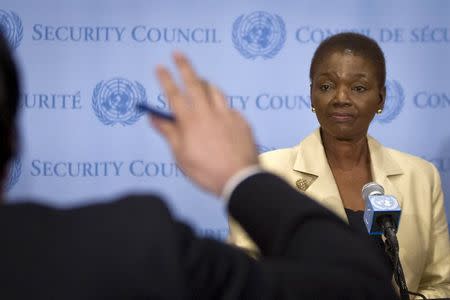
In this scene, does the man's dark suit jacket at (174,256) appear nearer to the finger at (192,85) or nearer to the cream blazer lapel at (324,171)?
the finger at (192,85)

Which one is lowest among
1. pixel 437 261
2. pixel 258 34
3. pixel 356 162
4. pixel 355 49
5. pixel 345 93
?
pixel 437 261

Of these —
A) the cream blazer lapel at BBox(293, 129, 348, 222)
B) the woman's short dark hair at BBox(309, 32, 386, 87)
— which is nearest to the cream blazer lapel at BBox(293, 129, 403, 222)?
the cream blazer lapel at BBox(293, 129, 348, 222)

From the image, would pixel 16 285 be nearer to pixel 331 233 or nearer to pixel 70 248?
pixel 70 248

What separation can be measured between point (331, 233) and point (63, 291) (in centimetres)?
29

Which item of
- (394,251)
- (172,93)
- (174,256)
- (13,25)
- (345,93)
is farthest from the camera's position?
(13,25)

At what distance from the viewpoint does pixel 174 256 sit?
0.63m

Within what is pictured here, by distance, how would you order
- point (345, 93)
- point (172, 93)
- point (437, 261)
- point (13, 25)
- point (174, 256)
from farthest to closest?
point (13, 25) → point (345, 93) → point (437, 261) → point (172, 93) → point (174, 256)

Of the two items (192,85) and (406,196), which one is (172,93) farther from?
(406,196)

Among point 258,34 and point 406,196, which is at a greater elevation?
point 258,34

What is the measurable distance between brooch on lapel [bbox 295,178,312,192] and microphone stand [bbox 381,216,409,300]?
38.6 inches

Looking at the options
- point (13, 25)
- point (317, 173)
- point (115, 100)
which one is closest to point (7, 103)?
point (317, 173)

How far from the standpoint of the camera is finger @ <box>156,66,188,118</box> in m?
0.74

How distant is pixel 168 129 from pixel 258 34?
295 centimetres

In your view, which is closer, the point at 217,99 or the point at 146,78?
the point at 217,99
